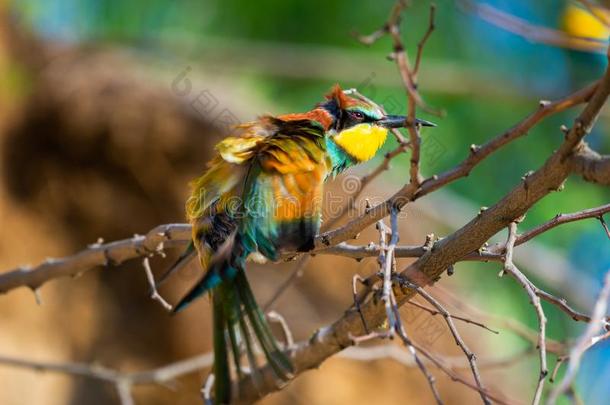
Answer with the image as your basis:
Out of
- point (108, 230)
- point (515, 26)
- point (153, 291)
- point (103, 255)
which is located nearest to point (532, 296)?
point (515, 26)

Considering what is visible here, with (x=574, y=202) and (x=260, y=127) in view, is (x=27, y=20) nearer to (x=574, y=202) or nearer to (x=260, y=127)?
(x=260, y=127)

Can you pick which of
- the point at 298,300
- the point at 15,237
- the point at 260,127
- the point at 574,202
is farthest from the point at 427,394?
the point at 260,127

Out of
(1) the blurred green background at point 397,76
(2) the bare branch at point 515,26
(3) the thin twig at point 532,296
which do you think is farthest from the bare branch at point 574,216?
(1) the blurred green background at point 397,76

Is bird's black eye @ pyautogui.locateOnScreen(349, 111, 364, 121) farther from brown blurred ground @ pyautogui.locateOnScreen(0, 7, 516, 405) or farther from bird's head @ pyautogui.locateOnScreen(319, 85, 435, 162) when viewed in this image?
brown blurred ground @ pyautogui.locateOnScreen(0, 7, 516, 405)

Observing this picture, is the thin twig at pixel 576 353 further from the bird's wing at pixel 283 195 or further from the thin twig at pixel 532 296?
the bird's wing at pixel 283 195

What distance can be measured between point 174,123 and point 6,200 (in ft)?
2.51

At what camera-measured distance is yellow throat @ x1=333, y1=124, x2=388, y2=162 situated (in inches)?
63.3

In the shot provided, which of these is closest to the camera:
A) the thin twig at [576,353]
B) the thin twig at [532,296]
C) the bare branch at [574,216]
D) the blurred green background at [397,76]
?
the thin twig at [576,353]

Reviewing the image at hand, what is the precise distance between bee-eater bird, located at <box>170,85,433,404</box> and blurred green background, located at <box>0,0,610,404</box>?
1.42m

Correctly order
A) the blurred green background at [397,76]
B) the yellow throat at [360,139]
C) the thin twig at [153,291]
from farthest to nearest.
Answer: the blurred green background at [397,76] → the yellow throat at [360,139] → the thin twig at [153,291]

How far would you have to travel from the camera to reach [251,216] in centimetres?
130

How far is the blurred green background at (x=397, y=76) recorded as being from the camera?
3.25 m

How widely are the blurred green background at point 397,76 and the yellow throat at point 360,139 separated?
118 cm

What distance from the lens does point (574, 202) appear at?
12.6ft
